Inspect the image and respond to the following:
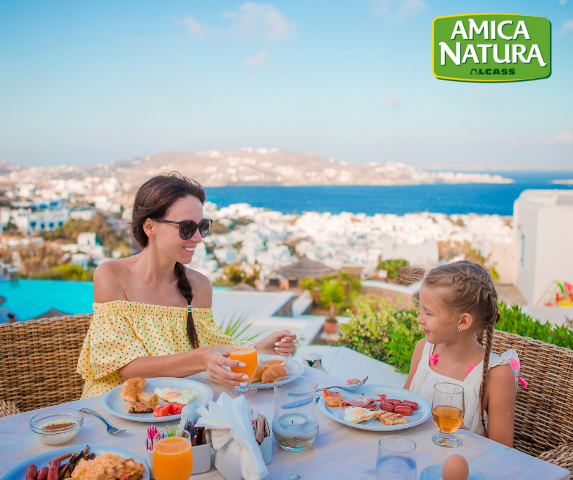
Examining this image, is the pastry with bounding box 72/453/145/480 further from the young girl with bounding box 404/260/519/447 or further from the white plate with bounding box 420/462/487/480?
the young girl with bounding box 404/260/519/447

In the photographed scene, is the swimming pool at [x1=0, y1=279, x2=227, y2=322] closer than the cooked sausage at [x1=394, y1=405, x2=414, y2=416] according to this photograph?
No

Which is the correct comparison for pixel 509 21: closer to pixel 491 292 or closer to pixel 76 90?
pixel 491 292

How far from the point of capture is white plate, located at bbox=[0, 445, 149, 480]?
3.34 ft

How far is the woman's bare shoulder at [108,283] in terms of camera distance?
190cm

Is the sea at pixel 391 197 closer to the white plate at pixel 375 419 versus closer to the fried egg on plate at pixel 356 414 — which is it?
the white plate at pixel 375 419

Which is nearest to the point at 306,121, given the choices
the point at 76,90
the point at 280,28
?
the point at 280,28

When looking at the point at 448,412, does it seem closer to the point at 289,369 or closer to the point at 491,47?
the point at 289,369

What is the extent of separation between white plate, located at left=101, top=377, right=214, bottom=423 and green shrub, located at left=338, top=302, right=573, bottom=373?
1862 millimetres

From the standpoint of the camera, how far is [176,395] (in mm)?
1443

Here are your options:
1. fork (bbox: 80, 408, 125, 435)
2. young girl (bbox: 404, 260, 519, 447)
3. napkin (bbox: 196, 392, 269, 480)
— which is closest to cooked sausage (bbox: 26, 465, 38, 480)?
fork (bbox: 80, 408, 125, 435)

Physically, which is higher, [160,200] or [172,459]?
[160,200]


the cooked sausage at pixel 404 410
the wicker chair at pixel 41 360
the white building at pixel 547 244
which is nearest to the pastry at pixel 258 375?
the cooked sausage at pixel 404 410

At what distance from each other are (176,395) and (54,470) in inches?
19.0

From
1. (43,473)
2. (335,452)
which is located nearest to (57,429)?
(43,473)
